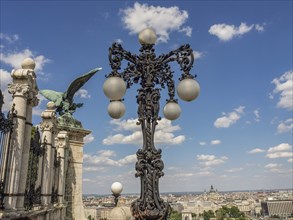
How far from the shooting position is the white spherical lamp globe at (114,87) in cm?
577

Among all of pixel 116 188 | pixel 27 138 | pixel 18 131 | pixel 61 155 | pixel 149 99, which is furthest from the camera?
pixel 61 155

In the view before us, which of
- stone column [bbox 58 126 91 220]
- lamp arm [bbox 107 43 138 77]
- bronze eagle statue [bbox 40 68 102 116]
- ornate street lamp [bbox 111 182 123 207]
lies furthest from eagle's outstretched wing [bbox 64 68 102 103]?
lamp arm [bbox 107 43 138 77]

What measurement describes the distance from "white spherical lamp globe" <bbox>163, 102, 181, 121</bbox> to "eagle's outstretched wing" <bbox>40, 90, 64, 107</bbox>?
480 inches

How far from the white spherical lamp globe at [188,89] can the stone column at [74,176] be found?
37.6ft

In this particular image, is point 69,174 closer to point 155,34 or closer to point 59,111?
point 59,111

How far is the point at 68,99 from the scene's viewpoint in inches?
693

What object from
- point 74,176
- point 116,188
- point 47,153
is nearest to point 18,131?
point 47,153

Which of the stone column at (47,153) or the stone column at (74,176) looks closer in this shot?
the stone column at (47,153)

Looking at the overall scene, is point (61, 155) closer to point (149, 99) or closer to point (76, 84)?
point (76, 84)

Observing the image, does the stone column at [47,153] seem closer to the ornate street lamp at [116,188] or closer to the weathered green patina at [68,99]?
the ornate street lamp at [116,188]

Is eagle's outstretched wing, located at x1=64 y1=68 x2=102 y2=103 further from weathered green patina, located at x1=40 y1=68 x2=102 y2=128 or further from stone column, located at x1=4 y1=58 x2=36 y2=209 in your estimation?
stone column, located at x1=4 y1=58 x2=36 y2=209

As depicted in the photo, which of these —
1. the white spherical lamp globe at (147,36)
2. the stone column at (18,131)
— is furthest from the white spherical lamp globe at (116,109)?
the stone column at (18,131)

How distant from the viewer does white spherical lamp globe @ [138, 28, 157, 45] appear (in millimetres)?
6035

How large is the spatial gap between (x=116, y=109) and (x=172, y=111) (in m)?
1.07
